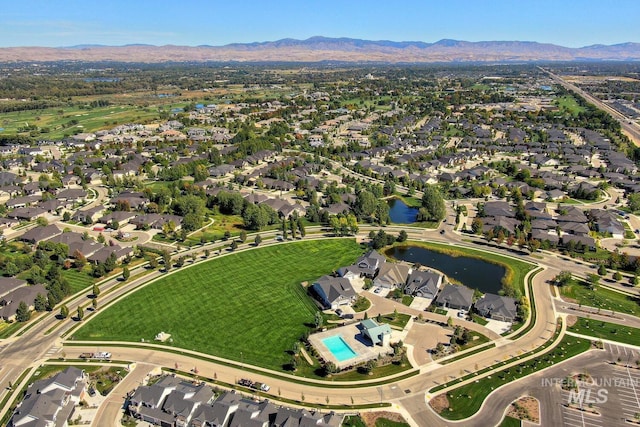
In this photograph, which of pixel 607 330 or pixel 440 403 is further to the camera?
pixel 607 330

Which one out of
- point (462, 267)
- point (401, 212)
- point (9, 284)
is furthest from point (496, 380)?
point (9, 284)

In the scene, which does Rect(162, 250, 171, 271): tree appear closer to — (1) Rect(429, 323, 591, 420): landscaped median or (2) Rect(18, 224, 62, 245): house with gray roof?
(2) Rect(18, 224, 62, 245): house with gray roof

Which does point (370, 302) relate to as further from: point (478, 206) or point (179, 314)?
point (478, 206)

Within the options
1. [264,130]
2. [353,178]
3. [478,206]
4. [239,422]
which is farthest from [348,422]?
[264,130]

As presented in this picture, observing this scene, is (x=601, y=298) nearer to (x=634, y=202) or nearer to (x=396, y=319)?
(x=396, y=319)

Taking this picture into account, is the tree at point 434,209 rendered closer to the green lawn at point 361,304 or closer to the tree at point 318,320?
the green lawn at point 361,304

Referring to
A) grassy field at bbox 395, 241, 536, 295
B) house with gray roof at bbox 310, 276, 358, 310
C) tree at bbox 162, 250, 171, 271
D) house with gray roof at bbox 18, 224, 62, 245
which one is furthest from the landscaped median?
house with gray roof at bbox 18, 224, 62, 245
